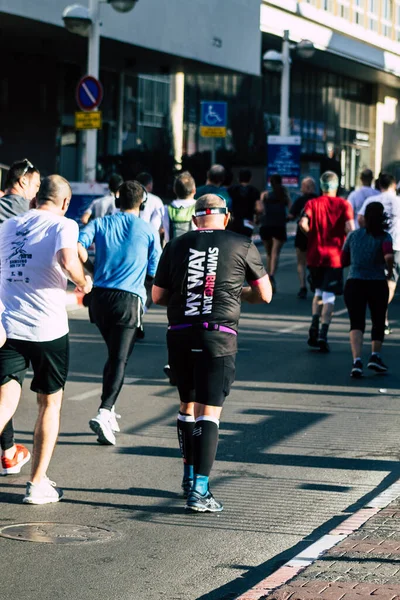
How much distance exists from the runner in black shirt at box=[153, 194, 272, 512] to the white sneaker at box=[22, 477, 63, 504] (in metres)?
0.76

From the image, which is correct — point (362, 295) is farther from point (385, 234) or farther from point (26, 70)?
point (26, 70)

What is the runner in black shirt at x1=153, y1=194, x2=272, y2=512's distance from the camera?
22.9ft

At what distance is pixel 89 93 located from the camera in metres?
21.6

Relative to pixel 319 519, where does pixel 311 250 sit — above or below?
above

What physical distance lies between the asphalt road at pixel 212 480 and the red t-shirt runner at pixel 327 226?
1.15m

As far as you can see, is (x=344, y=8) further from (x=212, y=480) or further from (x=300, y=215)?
(x=212, y=480)

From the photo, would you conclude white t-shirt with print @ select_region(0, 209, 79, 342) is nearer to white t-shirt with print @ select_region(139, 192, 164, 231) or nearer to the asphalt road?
the asphalt road

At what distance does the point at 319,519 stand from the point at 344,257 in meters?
5.72

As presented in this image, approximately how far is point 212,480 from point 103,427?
1.17m

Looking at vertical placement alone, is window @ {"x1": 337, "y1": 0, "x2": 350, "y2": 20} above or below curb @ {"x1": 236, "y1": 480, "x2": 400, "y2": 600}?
above

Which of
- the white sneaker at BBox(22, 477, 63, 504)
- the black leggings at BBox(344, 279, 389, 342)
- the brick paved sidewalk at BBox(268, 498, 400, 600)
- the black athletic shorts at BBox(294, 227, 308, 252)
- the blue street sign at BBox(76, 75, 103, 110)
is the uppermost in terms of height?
the blue street sign at BBox(76, 75, 103, 110)

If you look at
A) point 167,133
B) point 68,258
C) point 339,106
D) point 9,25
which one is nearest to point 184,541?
point 68,258

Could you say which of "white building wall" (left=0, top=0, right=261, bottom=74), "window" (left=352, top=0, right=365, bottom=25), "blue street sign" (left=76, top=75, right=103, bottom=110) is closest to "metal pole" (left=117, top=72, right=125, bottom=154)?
"white building wall" (left=0, top=0, right=261, bottom=74)

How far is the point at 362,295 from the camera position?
12.1 metres
